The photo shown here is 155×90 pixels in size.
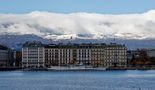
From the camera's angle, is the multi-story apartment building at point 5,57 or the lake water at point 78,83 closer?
the lake water at point 78,83

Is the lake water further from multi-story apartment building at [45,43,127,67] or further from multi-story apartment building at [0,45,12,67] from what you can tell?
multi-story apartment building at [0,45,12,67]

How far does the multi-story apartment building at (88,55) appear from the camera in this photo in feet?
523

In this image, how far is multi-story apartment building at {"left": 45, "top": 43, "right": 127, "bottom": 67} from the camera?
159500 millimetres

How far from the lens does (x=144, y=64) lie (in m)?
172

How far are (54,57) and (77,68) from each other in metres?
13.3

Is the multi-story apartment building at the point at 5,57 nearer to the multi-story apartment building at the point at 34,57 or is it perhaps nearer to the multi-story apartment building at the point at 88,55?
the multi-story apartment building at the point at 34,57

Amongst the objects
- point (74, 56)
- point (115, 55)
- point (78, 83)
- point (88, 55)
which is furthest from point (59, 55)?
point (78, 83)

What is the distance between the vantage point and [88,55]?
160 metres

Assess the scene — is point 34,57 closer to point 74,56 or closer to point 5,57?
point 74,56

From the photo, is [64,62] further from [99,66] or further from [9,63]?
[9,63]

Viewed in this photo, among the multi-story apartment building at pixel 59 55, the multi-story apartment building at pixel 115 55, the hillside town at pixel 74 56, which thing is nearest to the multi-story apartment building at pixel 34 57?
the hillside town at pixel 74 56

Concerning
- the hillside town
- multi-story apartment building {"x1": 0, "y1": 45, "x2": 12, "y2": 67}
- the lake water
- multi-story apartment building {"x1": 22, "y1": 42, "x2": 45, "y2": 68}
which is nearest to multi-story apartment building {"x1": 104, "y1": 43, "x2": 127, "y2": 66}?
the hillside town

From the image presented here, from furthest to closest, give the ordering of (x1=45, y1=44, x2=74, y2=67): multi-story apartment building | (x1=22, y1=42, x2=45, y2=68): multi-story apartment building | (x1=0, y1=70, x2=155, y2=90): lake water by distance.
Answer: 1. (x1=45, y1=44, x2=74, y2=67): multi-story apartment building
2. (x1=22, y1=42, x2=45, y2=68): multi-story apartment building
3. (x1=0, y1=70, x2=155, y2=90): lake water

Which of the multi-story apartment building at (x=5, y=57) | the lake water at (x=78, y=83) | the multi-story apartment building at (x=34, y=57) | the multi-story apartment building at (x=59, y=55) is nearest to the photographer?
the lake water at (x=78, y=83)
